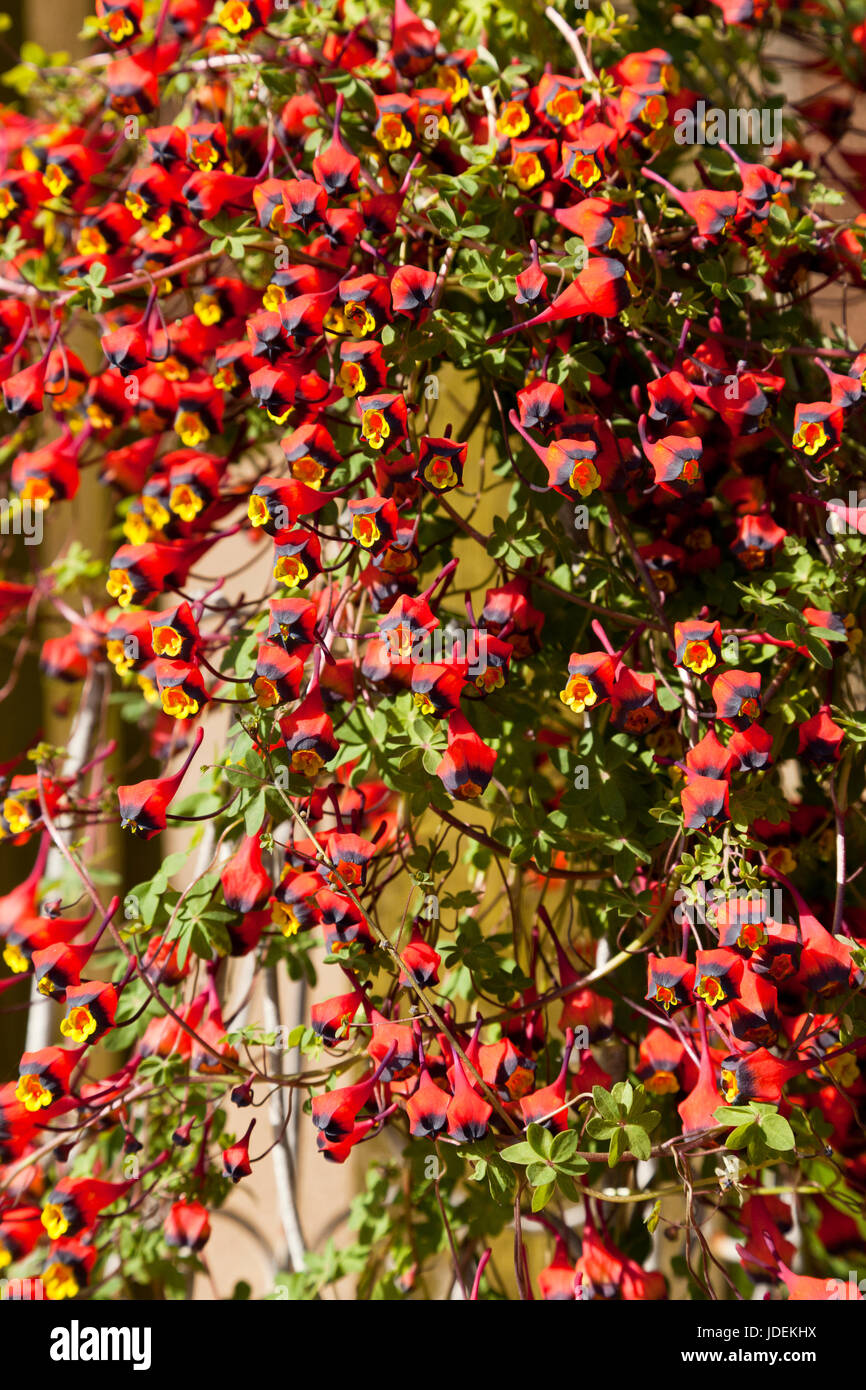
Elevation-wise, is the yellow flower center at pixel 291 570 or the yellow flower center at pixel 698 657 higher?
the yellow flower center at pixel 291 570

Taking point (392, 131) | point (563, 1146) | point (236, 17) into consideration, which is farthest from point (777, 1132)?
point (236, 17)

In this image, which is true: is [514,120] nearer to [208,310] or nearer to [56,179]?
[208,310]

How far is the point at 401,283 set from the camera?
0.76m

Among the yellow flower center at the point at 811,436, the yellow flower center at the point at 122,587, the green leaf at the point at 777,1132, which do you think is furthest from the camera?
the yellow flower center at the point at 122,587

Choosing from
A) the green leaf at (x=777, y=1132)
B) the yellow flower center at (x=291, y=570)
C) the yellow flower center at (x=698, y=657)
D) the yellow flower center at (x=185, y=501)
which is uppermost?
the yellow flower center at (x=291, y=570)

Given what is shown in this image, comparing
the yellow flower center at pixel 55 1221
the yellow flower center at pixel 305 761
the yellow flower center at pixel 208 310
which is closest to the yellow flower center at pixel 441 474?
the yellow flower center at pixel 305 761

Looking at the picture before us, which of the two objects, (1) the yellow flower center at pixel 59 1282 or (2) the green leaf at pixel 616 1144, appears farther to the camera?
(1) the yellow flower center at pixel 59 1282

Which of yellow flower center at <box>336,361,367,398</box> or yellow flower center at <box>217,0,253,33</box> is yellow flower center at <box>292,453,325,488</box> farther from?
yellow flower center at <box>217,0,253,33</box>

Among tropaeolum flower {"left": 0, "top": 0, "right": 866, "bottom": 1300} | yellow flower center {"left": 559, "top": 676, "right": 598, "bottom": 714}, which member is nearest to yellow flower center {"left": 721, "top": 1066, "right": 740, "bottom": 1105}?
tropaeolum flower {"left": 0, "top": 0, "right": 866, "bottom": 1300}

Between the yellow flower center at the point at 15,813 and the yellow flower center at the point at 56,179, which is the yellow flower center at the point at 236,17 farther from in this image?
the yellow flower center at the point at 15,813

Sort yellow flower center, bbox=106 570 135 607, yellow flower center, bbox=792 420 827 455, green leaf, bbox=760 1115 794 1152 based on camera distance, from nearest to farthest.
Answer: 1. green leaf, bbox=760 1115 794 1152
2. yellow flower center, bbox=792 420 827 455
3. yellow flower center, bbox=106 570 135 607

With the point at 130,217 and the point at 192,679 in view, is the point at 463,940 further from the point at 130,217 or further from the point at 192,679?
the point at 130,217

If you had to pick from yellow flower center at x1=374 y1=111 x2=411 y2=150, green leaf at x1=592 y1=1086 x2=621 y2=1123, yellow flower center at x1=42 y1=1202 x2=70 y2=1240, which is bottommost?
yellow flower center at x1=42 y1=1202 x2=70 y2=1240
